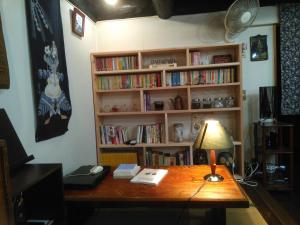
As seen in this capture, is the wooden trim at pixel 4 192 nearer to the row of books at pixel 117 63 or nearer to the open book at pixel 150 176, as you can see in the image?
the open book at pixel 150 176

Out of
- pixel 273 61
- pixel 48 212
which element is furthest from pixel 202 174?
pixel 273 61

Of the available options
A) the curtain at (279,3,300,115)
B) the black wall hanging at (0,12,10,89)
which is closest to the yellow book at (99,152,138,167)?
the black wall hanging at (0,12,10,89)

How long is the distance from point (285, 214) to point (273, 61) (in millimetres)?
1937

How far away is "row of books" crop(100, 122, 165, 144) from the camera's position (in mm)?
3107

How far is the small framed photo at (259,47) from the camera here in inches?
123

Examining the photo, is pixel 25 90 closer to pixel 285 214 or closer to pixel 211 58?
pixel 211 58

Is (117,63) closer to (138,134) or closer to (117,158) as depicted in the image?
(138,134)

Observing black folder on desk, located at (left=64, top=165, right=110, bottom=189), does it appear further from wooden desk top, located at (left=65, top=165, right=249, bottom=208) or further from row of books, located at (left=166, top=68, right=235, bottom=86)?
row of books, located at (left=166, top=68, right=235, bottom=86)

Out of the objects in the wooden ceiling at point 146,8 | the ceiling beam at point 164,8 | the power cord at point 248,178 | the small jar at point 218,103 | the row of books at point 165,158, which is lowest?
the power cord at point 248,178

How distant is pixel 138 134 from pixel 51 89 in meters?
1.49

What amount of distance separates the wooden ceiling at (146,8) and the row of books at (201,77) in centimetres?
82

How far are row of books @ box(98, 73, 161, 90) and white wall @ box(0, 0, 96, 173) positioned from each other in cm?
26

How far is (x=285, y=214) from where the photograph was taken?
2.31m

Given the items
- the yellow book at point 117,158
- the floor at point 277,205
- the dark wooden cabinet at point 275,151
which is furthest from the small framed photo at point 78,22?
the floor at point 277,205
